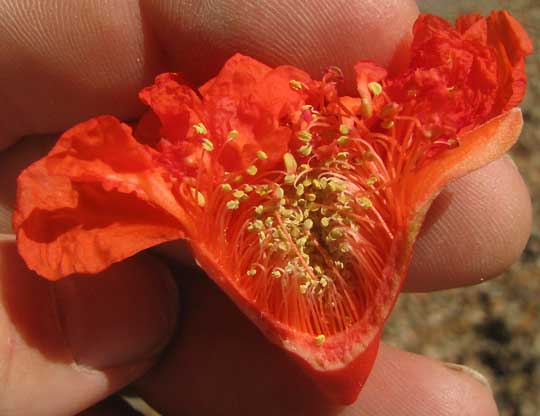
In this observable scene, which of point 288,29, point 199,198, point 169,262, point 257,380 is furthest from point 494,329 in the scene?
point 199,198

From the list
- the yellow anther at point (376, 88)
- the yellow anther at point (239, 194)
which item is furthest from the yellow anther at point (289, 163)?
the yellow anther at point (376, 88)

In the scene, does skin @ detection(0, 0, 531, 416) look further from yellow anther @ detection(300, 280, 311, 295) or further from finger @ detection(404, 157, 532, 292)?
yellow anther @ detection(300, 280, 311, 295)

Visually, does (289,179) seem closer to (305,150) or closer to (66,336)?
(305,150)

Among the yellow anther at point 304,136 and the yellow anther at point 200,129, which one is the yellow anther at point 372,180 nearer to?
the yellow anther at point 304,136

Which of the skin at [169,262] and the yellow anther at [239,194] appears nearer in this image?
the yellow anther at [239,194]

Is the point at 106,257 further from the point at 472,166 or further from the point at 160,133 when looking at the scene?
the point at 472,166

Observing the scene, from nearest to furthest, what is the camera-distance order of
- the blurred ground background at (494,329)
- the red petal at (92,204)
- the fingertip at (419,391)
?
the red petal at (92,204) < the fingertip at (419,391) < the blurred ground background at (494,329)

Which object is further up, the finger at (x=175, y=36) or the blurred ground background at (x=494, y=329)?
the finger at (x=175, y=36)

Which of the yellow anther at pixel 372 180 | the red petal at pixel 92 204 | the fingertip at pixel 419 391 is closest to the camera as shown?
the red petal at pixel 92 204
